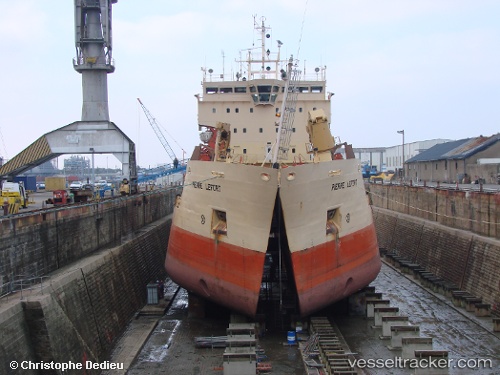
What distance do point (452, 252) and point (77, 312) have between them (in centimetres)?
1578

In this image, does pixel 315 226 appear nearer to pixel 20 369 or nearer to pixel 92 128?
pixel 20 369

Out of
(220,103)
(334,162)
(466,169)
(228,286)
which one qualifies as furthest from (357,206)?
(466,169)

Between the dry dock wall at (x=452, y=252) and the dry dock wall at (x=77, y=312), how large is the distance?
12403mm

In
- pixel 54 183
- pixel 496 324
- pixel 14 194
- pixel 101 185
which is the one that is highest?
pixel 54 183

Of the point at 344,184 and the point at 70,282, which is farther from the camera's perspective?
the point at 344,184

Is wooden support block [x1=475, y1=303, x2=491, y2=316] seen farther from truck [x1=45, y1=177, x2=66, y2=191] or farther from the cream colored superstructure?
truck [x1=45, y1=177, x2=66, y2=191]

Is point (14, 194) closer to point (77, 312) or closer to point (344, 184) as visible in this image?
point (77, 312)

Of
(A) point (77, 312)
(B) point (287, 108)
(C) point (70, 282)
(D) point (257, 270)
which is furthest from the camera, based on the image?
(B) point (287, 108)

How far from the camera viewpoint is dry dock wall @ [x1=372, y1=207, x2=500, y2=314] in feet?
57.2

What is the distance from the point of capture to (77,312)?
12.8 metres

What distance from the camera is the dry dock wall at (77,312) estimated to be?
10156 mm

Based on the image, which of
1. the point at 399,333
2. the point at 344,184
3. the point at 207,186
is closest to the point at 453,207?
the point at 344,184

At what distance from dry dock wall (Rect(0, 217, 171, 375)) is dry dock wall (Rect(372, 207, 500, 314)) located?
488 inches

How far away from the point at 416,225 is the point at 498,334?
13182 millimetres
